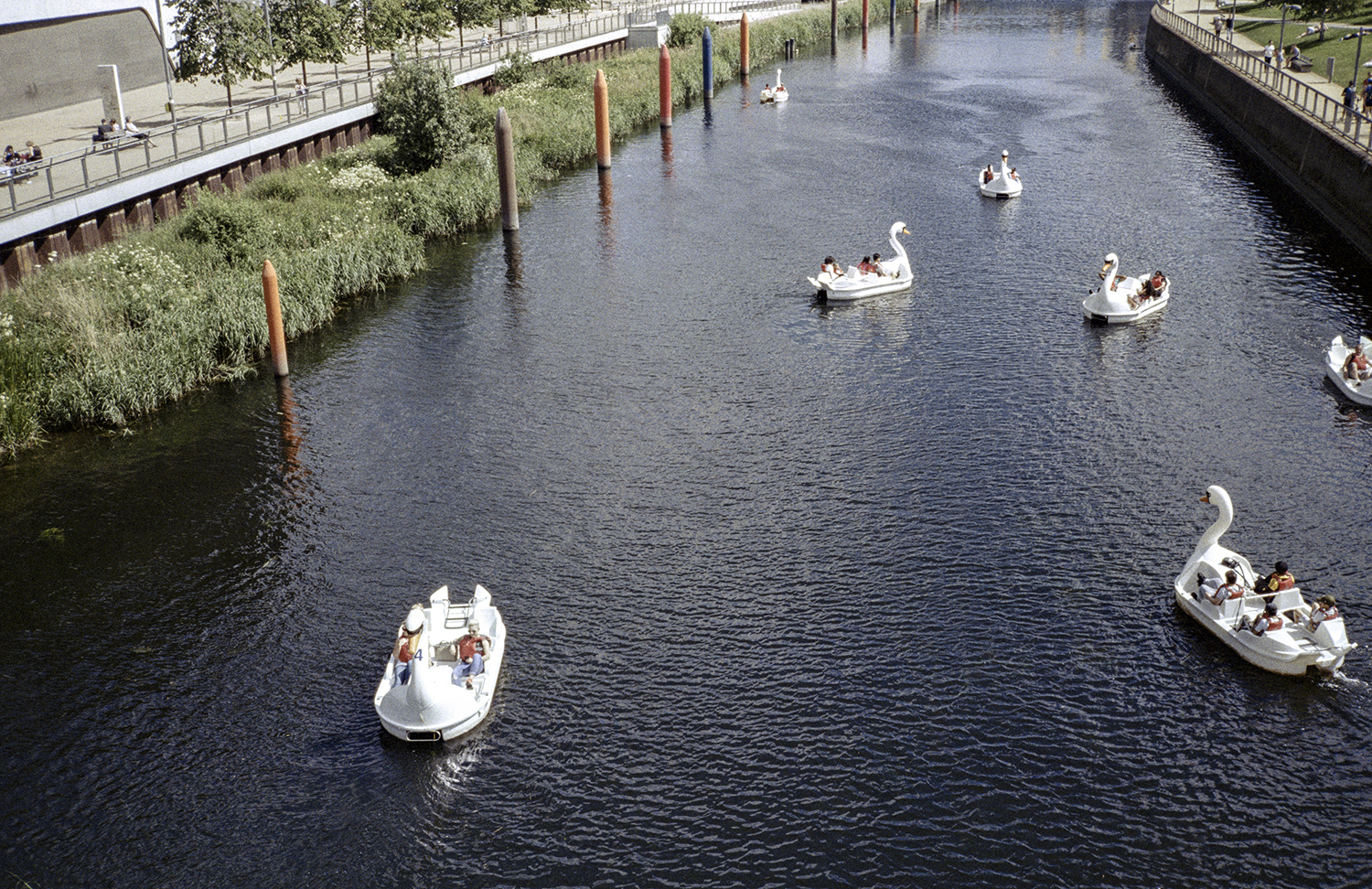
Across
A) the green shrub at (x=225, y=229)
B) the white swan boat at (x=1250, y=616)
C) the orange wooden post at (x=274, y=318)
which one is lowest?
the white swan boat at (x=1250, y=616)

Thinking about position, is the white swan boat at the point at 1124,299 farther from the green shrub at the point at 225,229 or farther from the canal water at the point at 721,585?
the green shrub at the point at 225,229

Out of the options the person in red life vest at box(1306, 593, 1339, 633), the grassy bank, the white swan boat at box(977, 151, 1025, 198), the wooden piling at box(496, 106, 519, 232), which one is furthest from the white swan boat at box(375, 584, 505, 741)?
the white swan boat at box(977, 151, 1025, 198)

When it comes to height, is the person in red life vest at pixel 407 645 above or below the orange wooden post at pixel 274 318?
below

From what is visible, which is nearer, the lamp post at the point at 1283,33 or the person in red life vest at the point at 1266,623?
the person in red life vest at the point at 1266,623

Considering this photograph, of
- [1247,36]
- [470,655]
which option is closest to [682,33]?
[1247,36]

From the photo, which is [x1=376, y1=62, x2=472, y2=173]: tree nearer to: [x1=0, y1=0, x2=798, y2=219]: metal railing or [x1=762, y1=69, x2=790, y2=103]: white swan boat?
[x1=0, y1=0, x2=798, y2=219]: metal railing

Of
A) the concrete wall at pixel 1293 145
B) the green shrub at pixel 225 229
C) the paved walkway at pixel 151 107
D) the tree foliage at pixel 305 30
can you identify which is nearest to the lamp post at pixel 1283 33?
the concrete wall at pixel 1293 145

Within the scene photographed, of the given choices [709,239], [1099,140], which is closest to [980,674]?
[709,239]
